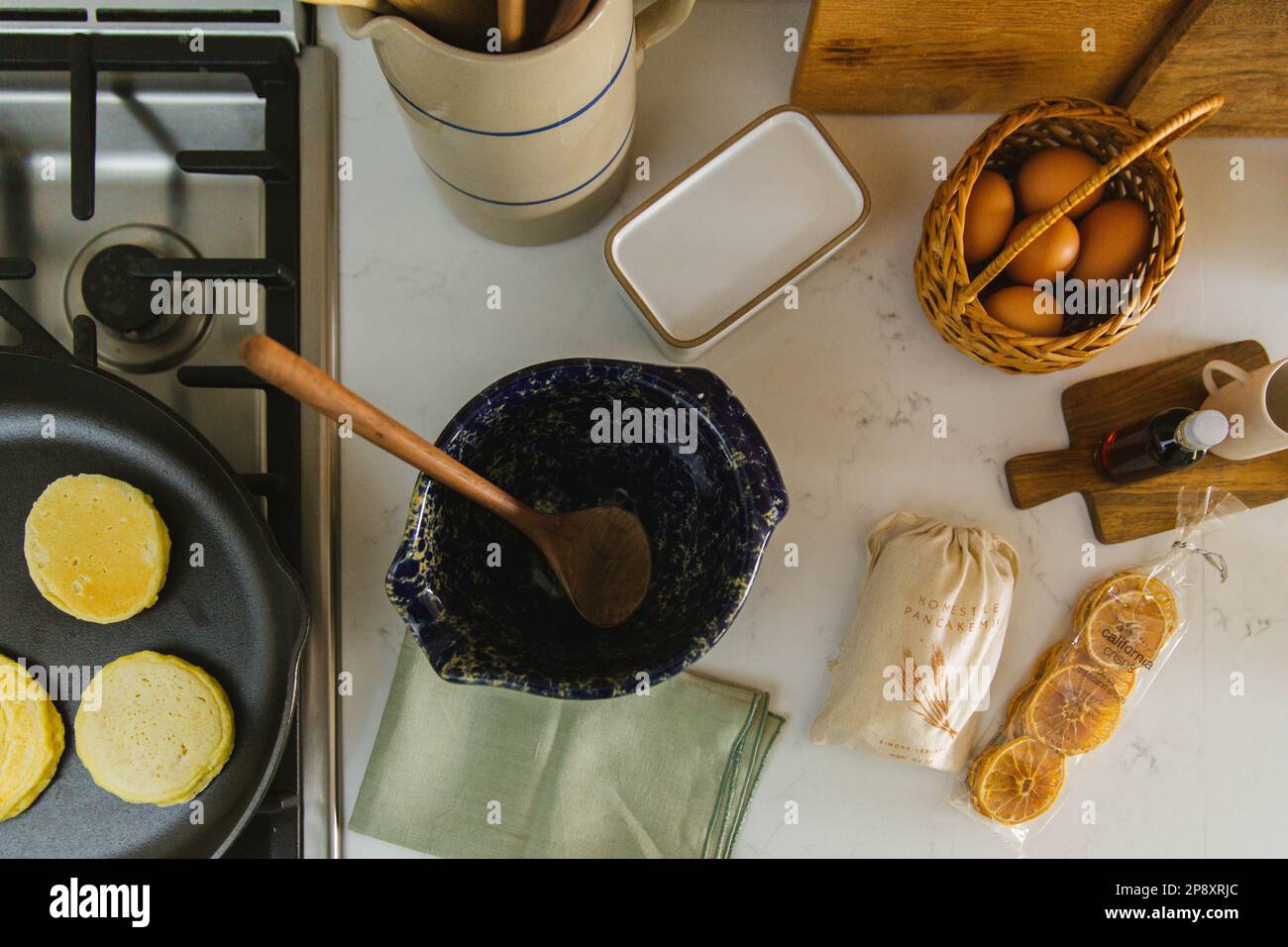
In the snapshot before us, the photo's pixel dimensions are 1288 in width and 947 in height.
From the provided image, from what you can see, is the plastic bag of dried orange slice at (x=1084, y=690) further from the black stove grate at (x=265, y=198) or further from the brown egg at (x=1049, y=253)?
the black stove grate at (x=265, y=198)

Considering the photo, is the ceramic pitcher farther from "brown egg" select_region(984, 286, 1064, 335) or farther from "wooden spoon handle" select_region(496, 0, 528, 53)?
"brown egg" select_region(984, 286, 1064, 335)

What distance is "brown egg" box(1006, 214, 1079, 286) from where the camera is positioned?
577 mm

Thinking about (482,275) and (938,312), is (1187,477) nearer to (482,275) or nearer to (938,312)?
(938,312)

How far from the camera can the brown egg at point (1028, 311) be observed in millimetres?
578

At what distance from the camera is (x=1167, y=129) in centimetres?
50

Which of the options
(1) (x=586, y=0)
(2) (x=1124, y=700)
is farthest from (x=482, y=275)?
(2) (x=1124, y=700)

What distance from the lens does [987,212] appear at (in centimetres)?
58

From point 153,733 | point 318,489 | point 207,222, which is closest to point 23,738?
point 153,733

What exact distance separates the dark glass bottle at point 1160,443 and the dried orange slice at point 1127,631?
87 millimetres

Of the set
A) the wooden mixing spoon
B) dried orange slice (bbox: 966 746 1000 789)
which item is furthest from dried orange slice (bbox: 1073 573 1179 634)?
the wooden mixing spoon

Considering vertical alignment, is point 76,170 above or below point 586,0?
below

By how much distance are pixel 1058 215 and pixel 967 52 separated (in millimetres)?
150

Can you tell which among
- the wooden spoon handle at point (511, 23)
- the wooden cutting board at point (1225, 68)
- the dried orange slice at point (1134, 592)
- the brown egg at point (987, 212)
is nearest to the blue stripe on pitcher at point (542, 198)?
the wooden spoon handle at point (511, 23)

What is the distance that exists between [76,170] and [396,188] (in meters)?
0.20
